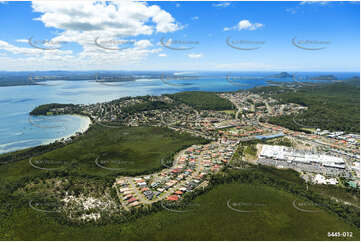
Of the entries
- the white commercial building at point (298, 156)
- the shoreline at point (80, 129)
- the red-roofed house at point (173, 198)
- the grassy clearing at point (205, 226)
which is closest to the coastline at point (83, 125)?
the shoreline at point (80, 129)

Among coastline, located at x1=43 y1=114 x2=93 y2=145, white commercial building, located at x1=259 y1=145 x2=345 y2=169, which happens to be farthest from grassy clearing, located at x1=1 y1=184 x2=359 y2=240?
coastline, located at x1=43 y1=114 x2=93 y2=145

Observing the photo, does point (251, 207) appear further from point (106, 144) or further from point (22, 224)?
point (106, 144)

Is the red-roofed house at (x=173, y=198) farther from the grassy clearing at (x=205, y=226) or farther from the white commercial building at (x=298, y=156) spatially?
the white commercial building at (x=298, y=156)

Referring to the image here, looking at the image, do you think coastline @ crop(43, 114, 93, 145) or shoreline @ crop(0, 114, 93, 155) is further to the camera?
coastline @ crop(43, 114, 93, 145)

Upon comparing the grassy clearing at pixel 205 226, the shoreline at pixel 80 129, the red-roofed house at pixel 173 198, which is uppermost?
the shoreline at pixel 80 129

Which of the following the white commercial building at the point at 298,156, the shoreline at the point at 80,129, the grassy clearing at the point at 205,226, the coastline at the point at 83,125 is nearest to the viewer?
the grassy clearing at the point at 205,226

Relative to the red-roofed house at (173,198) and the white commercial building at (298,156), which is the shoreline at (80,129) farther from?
the white commercial building at (298,156)

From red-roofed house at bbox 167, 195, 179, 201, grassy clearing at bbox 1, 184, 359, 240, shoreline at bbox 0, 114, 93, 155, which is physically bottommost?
grassy clearing at bbox 1, 184, 359, 240

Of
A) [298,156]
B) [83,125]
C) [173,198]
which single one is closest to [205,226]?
[173,198]

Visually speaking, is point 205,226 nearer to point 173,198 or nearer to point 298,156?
point 173,198

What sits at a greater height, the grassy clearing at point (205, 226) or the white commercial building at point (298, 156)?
the white commercial building at point (298, 156)

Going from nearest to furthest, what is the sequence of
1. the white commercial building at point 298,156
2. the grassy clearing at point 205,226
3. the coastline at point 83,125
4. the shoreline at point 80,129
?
the grassy clearing at point 205,226 < the white commercial building at point 298,156 < the shoreline at point 80,129 < the coastline at point 83,125

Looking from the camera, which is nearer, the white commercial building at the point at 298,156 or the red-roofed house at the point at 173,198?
the red-roofed house at the point at 173,198

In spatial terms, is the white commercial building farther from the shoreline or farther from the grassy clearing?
the shoreline
